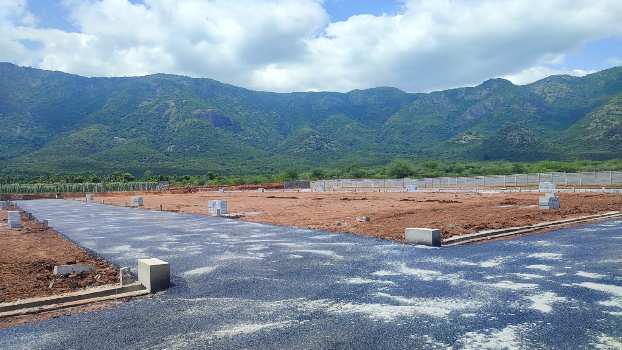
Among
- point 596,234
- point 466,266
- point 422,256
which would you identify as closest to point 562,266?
point 466,266

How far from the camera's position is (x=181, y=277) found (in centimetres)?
1123

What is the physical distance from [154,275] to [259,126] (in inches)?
6474

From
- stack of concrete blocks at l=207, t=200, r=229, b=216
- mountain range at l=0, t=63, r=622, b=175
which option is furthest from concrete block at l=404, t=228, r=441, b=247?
mountain range at l=0, t=63, r=622, b=175

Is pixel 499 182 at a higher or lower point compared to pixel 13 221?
higher

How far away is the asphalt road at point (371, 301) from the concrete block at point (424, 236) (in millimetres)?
479

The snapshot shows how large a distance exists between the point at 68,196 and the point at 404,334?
77675 mm

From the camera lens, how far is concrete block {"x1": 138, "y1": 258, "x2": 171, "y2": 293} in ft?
32.0

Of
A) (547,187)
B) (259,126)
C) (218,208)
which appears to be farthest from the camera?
(259,126)

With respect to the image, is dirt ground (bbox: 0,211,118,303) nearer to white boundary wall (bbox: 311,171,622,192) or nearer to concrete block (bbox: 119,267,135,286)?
concrete block (bbox: 119,267,135,286)

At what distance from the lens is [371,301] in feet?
28.6

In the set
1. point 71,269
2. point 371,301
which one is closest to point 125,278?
point 71,269

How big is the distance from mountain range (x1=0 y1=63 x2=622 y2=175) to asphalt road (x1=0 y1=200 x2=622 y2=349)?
96038 millimetres

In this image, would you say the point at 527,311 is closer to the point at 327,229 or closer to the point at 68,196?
the point at 327,229

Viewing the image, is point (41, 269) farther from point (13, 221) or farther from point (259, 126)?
point (259, 126)
